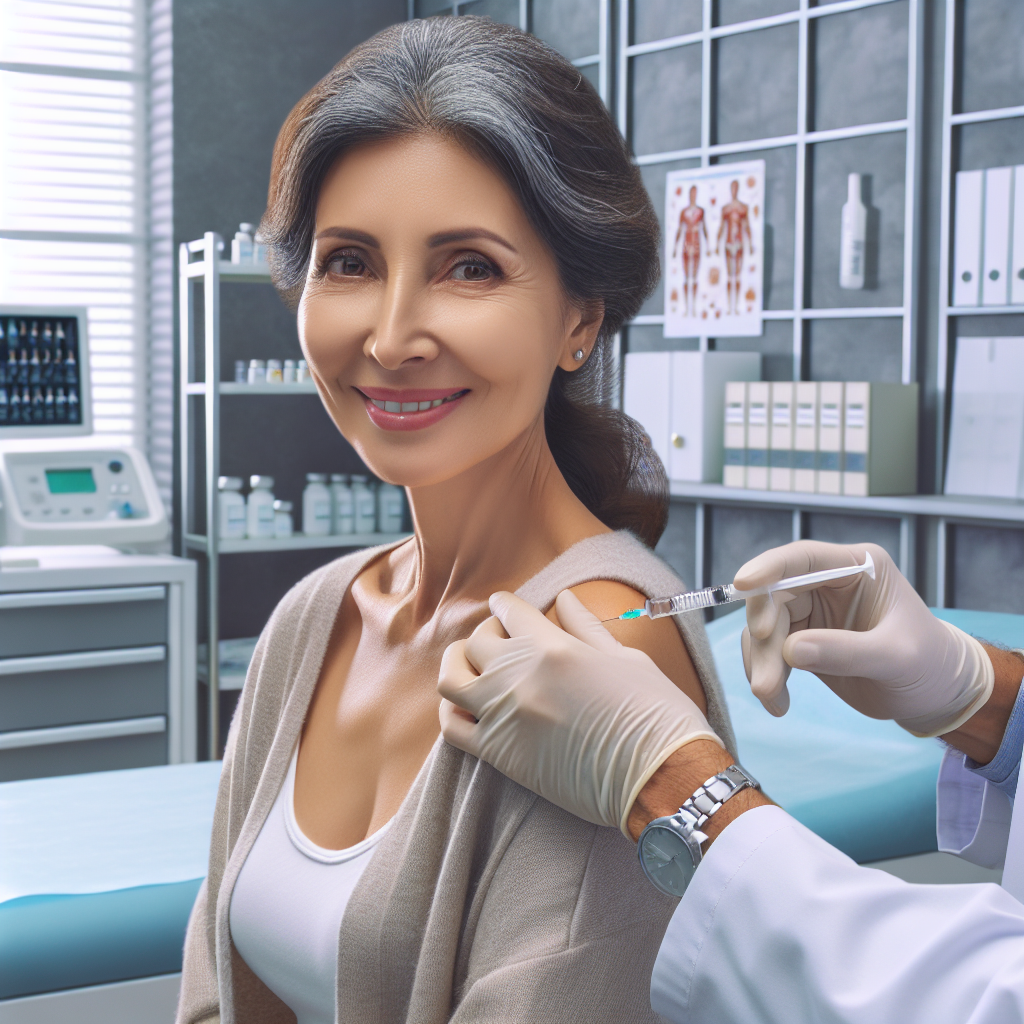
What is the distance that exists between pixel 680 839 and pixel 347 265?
20.5 inches

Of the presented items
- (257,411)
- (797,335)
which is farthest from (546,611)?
(257,411)

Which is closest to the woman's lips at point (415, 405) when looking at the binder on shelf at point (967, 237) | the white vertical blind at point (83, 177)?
the binder on shelf at point (967, 237)

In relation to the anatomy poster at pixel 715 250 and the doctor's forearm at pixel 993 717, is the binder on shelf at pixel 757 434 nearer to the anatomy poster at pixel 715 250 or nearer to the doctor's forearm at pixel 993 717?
the anatomy poster at pixel 715 250

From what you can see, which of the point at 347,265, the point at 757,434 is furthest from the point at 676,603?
the point at 757,434

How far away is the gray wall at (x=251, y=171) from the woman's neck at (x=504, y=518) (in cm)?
289

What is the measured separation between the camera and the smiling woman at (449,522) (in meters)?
0.87

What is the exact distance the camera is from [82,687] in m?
3.18

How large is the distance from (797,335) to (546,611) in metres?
2.57

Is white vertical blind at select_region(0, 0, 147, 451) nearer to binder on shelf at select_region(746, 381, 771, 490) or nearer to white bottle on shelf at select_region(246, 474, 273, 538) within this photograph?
white bottle on shelf at select_region(246, 474, 273, 538)

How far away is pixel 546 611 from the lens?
973 mm

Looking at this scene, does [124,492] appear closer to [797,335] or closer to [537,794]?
[797,335]

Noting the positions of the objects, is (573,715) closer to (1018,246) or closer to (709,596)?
(709,596)

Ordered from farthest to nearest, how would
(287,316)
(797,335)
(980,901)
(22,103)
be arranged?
(287,316) → (22,103) → (797,335) → (980,901)

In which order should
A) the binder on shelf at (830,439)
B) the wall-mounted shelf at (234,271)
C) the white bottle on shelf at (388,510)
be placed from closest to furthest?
the binder on shelf at (830,439) < the wall-mounted shelf at (234,271) < the white bottle on shelf at (388,510)
